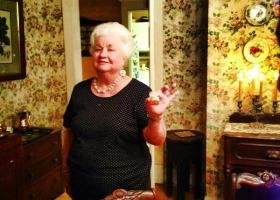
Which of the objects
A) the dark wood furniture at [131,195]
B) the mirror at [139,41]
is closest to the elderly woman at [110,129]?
the dark wood furniture at [131,195]

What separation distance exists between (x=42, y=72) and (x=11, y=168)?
1264mm

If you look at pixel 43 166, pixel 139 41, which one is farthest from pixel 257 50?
pixel 139 41

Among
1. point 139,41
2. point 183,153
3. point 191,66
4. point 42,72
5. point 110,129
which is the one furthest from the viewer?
point 139,41

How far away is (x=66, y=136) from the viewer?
5.49 feet

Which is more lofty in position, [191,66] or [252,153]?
[191,66]

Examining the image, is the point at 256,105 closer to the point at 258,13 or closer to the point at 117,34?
the point at 258,13

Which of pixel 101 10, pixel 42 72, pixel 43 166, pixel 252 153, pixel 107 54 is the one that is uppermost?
pixel 101 10

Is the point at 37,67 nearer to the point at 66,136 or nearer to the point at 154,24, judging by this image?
the point at 154,24

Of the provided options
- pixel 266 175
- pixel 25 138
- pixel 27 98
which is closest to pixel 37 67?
pixel 27 98

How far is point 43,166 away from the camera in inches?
109

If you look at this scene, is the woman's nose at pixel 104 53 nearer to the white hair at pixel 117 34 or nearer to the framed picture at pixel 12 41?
the white hair at pixel 117 34

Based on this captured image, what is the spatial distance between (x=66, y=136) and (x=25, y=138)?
105cm

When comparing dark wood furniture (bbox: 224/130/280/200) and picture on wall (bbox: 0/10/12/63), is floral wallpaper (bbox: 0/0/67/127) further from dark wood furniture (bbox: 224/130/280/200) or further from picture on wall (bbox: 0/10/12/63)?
dark wood furniture (bbox: 224/130/280/200)

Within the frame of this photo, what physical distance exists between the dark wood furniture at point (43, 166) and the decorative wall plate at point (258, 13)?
189cm
